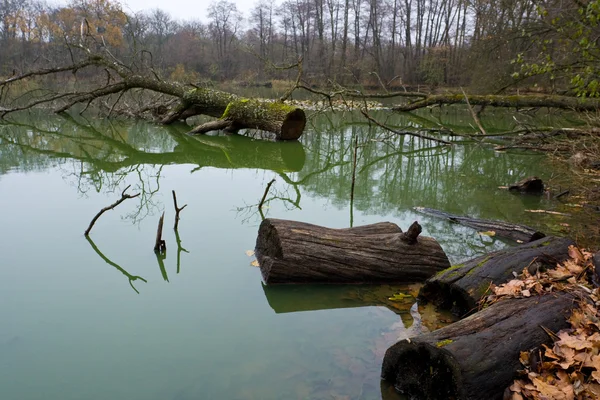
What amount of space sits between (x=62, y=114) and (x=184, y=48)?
144ft

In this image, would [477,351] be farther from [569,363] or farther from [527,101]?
[527,101]

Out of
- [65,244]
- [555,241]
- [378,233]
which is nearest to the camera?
[555,241]

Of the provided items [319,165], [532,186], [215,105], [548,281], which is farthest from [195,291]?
[215,105]

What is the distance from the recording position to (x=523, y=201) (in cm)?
800

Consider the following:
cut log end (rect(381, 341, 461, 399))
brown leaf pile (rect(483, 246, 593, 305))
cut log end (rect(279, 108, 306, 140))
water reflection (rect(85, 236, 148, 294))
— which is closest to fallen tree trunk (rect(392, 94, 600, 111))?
cut log end (rect(279, 108, 306, 140))

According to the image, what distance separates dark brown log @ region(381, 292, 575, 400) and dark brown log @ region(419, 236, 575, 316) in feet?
1.89

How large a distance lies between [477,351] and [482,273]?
4.44ft

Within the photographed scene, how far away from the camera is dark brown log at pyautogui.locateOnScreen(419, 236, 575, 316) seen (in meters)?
3.92

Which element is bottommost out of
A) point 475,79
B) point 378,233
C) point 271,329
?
point 271,329

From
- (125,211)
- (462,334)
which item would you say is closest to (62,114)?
(125,211)

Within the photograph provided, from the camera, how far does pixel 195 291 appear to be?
14.9 feet

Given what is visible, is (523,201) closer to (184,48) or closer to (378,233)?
(378,233)

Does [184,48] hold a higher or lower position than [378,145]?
higher

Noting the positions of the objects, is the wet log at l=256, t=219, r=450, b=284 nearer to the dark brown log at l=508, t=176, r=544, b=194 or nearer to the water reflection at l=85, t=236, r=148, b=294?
the water reflection at l=85, t=236, r=148, b=294
